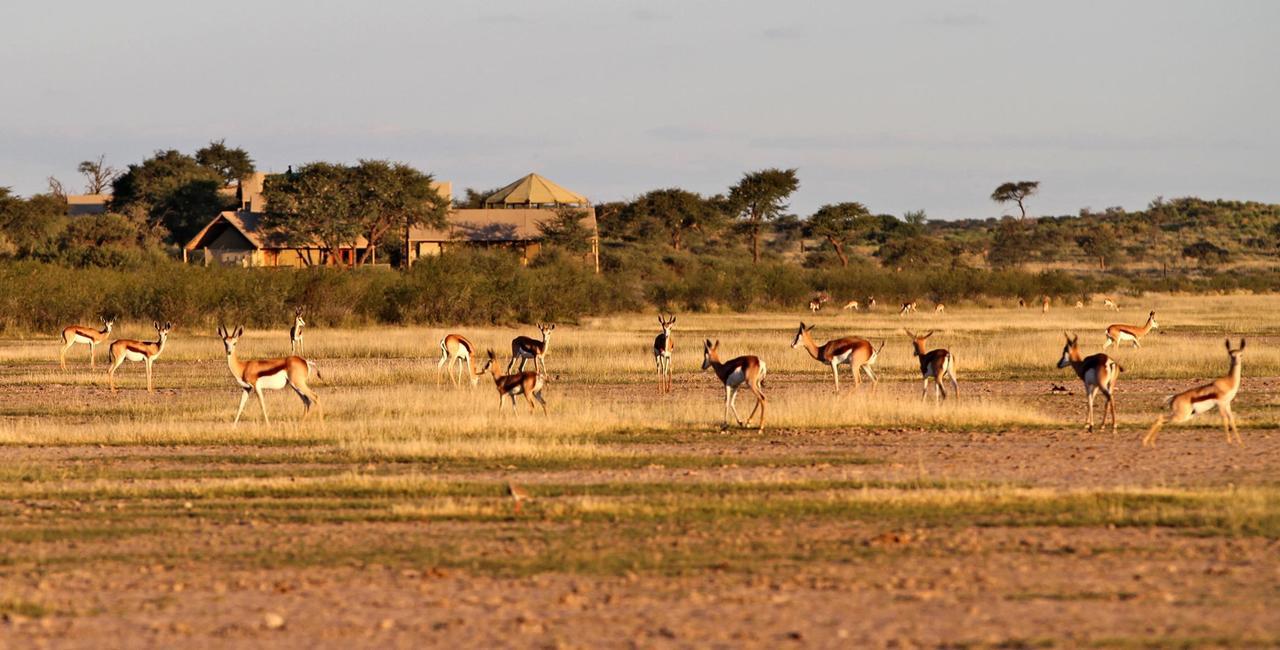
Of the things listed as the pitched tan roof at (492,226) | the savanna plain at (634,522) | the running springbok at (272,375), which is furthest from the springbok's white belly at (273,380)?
the pitched tan roof at (492,226)

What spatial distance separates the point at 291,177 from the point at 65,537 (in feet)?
195

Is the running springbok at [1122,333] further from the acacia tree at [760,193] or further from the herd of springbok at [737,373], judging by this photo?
the acacia tree at [760,193]

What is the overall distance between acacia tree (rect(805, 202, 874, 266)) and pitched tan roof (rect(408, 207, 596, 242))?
59.3 feet

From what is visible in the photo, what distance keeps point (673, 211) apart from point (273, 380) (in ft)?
216

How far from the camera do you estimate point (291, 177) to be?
69.8 meters

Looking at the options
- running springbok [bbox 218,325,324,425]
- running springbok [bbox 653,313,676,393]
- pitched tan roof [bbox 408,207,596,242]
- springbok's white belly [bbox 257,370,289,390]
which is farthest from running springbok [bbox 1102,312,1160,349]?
pitched tan roof [bbox 408,207,596,242]

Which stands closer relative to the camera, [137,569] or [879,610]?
[879,610]

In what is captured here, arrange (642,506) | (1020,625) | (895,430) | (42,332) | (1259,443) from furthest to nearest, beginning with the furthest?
(42,332) < (895,430) < (1259,443) < (642,506) < (1020,625)

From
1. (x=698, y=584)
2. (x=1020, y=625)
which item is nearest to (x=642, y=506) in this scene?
(x=698, y=584)

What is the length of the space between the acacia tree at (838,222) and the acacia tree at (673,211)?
6.28 metres

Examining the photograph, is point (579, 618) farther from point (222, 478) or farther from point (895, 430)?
point (895, 430)

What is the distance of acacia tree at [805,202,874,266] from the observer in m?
87.8

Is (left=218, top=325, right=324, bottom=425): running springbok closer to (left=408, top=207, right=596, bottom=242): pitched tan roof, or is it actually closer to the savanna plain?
the savanna plain

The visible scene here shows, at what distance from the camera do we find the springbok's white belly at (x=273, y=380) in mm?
20297
